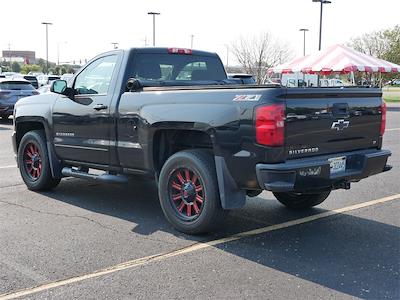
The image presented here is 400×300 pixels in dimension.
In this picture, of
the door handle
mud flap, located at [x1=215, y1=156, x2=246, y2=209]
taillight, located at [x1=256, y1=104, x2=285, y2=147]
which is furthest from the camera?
the door handle

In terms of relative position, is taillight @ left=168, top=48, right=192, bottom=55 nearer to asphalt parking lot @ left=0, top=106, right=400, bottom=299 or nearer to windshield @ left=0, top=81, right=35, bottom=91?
asphalt parking lot @ left=0, top=106, right=400, bottom=299

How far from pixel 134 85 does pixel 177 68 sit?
97cm

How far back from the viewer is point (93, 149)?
6.40 meters

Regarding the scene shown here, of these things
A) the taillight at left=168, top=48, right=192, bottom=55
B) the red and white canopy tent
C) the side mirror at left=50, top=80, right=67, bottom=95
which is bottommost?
the side mirror at left=50, top=80, right=67, bottom=95

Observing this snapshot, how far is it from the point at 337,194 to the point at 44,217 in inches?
152

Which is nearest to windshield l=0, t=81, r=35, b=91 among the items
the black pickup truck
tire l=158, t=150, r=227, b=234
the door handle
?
the black pickup truck

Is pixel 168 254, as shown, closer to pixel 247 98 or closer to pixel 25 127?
pixel 247 98

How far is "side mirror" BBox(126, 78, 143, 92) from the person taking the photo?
589 centimetres

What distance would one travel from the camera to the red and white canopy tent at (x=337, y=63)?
26594mm

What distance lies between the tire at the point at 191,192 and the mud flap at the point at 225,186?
10cm

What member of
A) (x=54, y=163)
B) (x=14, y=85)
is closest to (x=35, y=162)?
(x=54, y=163)

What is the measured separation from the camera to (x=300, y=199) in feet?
21.0

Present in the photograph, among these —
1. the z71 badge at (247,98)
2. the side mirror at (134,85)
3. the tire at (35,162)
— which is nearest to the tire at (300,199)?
the z71 badge at (247,98)

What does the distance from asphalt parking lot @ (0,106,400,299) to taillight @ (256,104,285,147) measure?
1.04 metres
